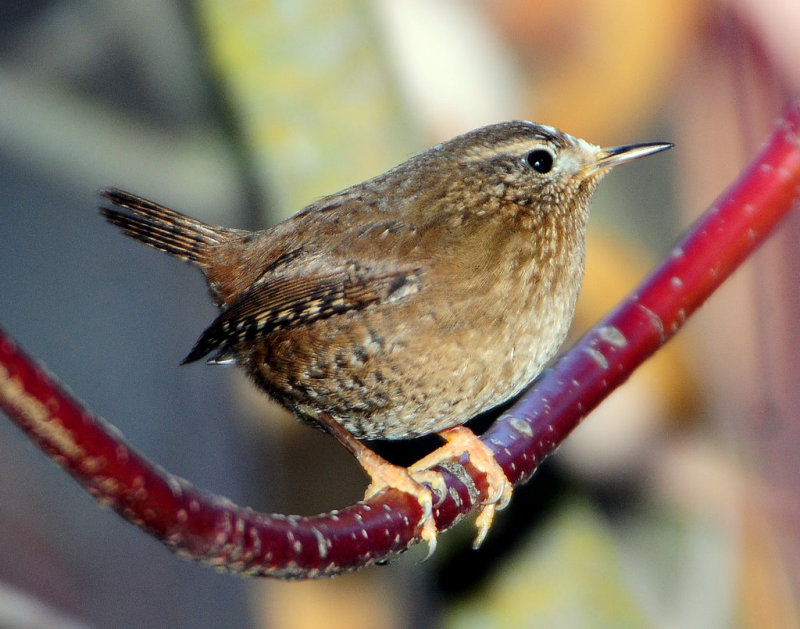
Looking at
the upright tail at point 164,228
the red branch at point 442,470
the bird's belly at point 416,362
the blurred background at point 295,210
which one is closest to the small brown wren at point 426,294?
the bird's belly at point 416,362

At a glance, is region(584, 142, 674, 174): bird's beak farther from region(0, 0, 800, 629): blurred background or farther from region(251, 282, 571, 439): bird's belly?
region(251, 282, 571, 439): bird's belly

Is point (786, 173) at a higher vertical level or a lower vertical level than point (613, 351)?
higher

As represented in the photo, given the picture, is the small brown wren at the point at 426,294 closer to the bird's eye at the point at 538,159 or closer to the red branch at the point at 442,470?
the bird's eye at the point at 538,159

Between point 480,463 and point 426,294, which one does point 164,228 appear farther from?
point 480,463

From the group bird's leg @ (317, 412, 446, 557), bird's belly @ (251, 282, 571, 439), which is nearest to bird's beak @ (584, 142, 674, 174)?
bird's belly @ (251, 282, 571, 439)

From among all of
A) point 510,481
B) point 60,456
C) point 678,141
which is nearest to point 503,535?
point 510,481

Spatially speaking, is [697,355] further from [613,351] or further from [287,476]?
[613,351]
